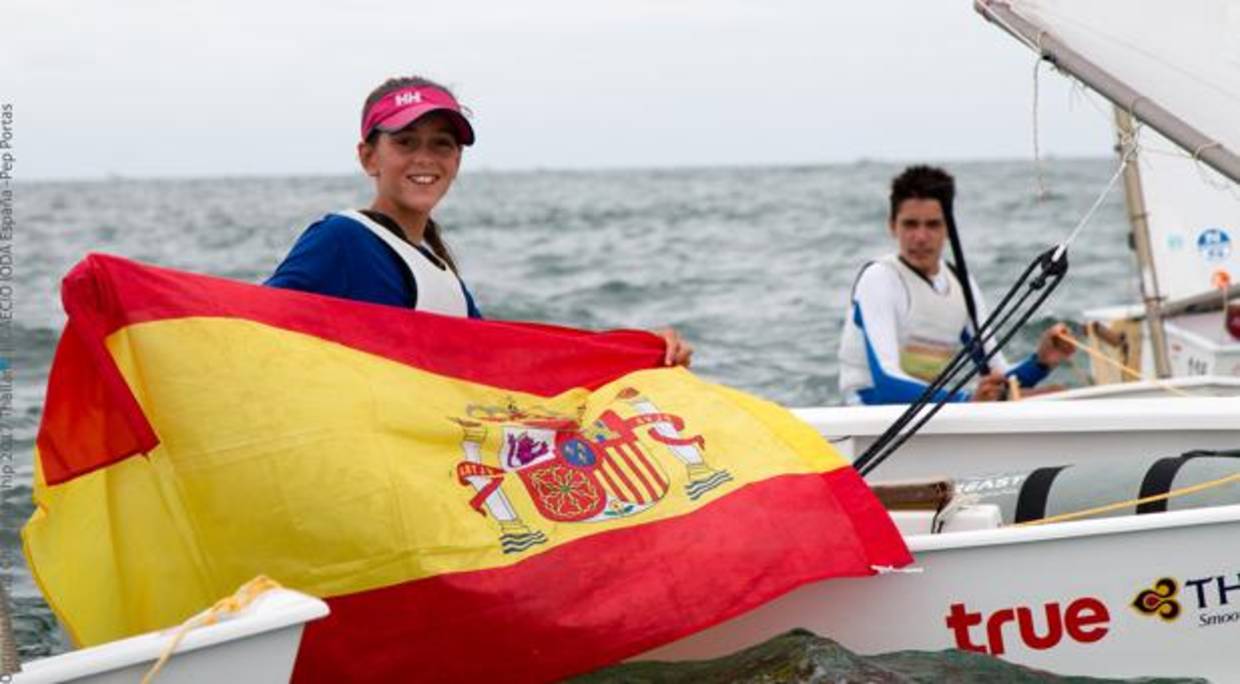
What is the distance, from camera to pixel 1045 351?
6094 millimetres

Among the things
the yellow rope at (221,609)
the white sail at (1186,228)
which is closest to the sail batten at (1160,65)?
the yellow rope at (221,609)

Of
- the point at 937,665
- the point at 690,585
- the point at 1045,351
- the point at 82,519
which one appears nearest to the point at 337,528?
the point at 82,519

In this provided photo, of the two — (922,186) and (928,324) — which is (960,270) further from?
(922,186)

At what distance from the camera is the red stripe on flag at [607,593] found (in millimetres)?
3441

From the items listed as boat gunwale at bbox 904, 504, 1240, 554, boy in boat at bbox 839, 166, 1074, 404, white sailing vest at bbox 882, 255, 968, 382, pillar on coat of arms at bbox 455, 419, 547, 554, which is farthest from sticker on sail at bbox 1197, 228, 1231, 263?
pillar on coat of arms at bbox 455, 419, 547, 554

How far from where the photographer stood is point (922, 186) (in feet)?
19.7

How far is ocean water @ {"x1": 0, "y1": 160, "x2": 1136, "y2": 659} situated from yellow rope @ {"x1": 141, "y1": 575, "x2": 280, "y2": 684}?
1.63 m

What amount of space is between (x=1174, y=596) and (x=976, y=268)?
1547 centimetres

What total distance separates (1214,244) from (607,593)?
6.28 metres

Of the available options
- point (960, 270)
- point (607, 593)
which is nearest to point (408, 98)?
point (607, 593)

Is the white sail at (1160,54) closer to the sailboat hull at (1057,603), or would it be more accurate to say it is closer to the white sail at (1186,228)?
the sailboat hull at (1057,603)

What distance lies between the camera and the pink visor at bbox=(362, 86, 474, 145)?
3.82 meters

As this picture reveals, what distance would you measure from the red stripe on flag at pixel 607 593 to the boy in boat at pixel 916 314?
6.70 ft

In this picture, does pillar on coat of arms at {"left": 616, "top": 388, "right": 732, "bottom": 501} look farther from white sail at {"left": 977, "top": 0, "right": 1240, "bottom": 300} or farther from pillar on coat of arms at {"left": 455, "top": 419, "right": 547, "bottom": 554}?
white sail at {"left": 977, "top": 0, "right": 1240, "bottom": 300}
